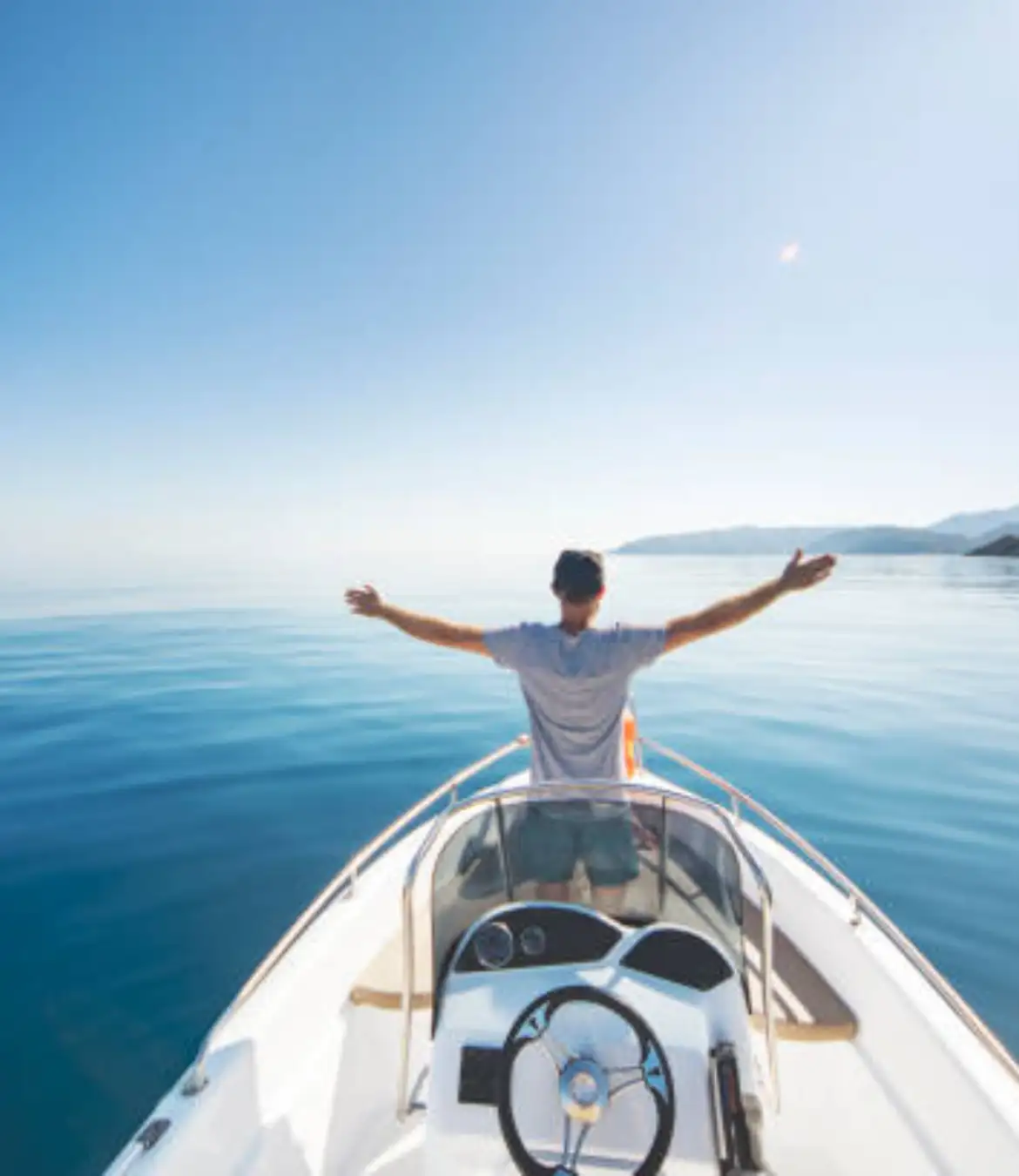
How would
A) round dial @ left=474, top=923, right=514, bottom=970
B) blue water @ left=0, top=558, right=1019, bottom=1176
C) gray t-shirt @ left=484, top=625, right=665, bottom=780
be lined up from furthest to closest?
1. blue water @ left=0, top=558, right=1019, bottom=1176
2. gray t-shirt @ left=484, top=625, right=665, bottom=780
3. round dial @ left=474, top=923, right=514, bottom=970

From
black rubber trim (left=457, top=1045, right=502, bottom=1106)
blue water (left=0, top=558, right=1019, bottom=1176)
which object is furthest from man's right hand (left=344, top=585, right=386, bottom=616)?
blue water (left=0, top=558, right=1019, bottom=1176)

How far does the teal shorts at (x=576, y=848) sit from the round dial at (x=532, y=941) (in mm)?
328

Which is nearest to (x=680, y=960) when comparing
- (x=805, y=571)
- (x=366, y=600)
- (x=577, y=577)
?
(x=577, y=577)

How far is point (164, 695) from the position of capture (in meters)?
11.5

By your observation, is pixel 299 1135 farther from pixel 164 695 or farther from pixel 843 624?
pixel 843 624

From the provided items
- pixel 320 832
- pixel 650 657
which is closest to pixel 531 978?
pixel 650 657

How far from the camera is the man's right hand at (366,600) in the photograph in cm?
308

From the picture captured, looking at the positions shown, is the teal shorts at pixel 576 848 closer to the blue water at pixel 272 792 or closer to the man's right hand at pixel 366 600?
the man's right hand at pixel 366 600

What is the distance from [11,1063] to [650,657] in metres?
4.39

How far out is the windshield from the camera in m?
2.07

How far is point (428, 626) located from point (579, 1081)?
1823 mm

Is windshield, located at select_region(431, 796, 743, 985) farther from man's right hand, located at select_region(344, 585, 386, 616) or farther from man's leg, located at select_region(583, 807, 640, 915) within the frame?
man's right hand, located at select_region(344, 585, 386, 616)

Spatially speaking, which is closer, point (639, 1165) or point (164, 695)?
point (639, 1165)

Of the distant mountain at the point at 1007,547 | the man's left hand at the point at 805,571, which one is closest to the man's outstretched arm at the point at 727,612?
the man's left hand at the point at 805,571
